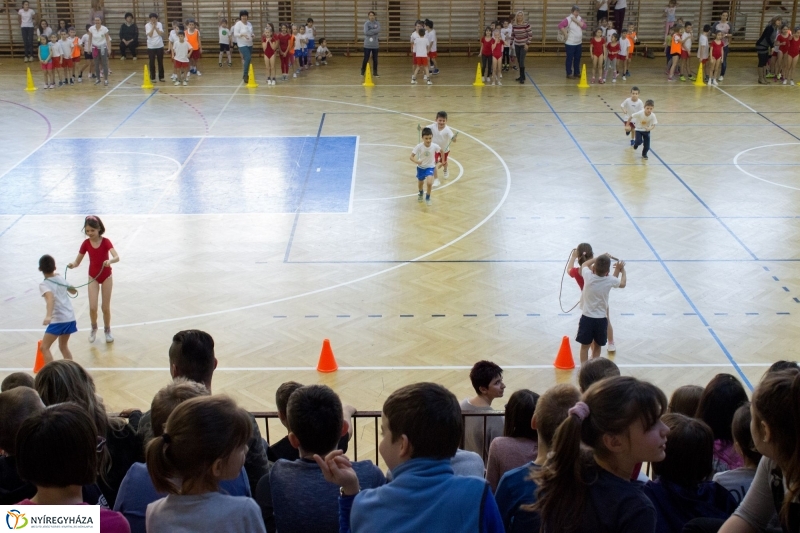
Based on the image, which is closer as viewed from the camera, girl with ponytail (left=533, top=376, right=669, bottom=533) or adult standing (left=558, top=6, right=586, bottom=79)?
girl with ponytail (left=533, top=376, right=669, bottom=533)

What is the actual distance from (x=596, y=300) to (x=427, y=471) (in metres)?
6.14

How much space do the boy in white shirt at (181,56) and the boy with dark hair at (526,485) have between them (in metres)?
20.6

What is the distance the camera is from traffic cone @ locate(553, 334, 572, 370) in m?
9.07

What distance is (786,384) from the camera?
115 inches

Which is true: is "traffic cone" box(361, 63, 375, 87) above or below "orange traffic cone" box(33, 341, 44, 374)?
above

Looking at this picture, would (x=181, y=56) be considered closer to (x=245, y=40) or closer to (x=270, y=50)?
(x=245, y=40)

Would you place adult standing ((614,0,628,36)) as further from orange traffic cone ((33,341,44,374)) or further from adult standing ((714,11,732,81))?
orange traffic cone ((33,341,44,374))

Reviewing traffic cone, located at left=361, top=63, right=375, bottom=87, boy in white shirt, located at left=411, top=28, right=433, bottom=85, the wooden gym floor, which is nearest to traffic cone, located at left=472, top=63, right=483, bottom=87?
boy in white shirt, located at left=411, top=28, right=433, bottom=85

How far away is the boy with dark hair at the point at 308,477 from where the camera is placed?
11.6 ft

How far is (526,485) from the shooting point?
12.1 feet

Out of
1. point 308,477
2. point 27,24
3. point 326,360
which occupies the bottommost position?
point 326,360

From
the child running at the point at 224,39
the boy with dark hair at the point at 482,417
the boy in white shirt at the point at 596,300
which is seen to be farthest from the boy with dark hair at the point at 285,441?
the child running at the point at 224,39

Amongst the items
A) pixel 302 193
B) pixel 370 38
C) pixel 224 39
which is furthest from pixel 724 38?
pixel 302 193

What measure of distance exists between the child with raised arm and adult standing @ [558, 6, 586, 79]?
51.5 feet
